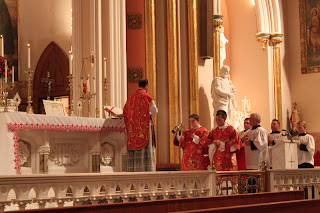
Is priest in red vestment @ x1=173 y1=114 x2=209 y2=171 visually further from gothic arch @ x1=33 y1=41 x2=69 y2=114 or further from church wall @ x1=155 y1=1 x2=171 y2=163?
gothic arch @ x1=33 y1=41 x2=69 y2=114

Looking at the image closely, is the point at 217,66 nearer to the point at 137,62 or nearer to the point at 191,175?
the point at 137,62

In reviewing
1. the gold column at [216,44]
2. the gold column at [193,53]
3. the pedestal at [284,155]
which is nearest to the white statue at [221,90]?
the gold column at [193,53]

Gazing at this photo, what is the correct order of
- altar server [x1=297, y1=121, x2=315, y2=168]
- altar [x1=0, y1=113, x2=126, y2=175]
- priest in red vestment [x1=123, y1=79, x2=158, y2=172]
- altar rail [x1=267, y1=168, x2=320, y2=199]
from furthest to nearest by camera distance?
altar server [x1=297, y1=121, x2=315, y2=168] → priest in red vestment [x1=123, y1=79, x2=158, y2=172] → altar rail [x1=267, y1=168, x2=320, y2=199] → altar [x1=0, y1=113, x2=126, y2=175]

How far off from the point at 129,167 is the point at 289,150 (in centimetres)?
325

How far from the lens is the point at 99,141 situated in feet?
26.8

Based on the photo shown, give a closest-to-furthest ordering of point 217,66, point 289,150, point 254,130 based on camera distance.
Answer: point 254,130
point 289,150
point 217,66

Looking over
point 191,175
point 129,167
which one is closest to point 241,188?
point 191,175

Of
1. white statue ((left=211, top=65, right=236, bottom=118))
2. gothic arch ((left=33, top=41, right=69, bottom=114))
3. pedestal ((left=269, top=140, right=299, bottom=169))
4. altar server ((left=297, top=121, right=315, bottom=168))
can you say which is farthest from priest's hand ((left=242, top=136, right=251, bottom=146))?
gothic arch ((left=33, top=41, right=69, bottom=114))

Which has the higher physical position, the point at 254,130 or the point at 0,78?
the point at 0,78

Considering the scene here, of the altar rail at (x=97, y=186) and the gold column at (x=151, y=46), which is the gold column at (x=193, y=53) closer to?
the gold column at (x=151, y=46)

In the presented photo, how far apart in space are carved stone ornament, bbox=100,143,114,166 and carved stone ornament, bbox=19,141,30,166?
1288 mm

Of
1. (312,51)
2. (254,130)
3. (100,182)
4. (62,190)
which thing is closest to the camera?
(62,190)

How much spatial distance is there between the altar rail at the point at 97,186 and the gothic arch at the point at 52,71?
7469mm

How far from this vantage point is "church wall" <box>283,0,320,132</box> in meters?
17.1
